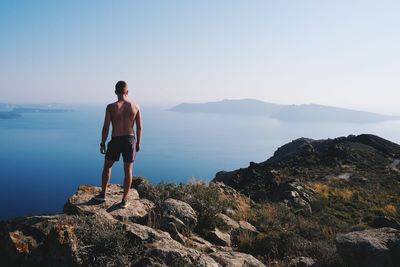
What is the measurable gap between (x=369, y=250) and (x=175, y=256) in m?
3.66

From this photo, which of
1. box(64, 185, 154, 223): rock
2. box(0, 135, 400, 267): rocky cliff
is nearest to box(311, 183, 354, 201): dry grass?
box(0, 135, 400, 267): rocky cliff

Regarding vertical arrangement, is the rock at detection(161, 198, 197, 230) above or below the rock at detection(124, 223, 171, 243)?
below

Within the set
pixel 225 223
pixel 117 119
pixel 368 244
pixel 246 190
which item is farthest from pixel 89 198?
pixel 246 190

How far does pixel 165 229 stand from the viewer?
724cm

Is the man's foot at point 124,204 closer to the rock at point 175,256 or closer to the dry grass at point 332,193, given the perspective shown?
the rock at point 175,256

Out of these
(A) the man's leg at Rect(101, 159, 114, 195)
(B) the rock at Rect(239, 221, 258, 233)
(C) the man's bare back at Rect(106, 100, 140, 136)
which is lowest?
(B) the rock at Rect(239, 221, 258, 233)

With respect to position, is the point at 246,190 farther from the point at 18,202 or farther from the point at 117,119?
the point at 18,202

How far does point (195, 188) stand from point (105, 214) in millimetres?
4565

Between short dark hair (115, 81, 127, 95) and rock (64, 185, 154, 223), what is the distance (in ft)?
8.26

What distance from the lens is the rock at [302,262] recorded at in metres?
6.99

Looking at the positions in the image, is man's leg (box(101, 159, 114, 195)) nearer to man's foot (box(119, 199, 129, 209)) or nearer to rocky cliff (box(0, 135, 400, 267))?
rocky cliff (box(0, 135, 400, 267))

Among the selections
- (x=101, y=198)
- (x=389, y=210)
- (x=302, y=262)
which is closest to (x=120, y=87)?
(x=101, y=198)

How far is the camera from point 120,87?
798 centimetres

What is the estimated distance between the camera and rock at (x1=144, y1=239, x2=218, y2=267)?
524 cm
